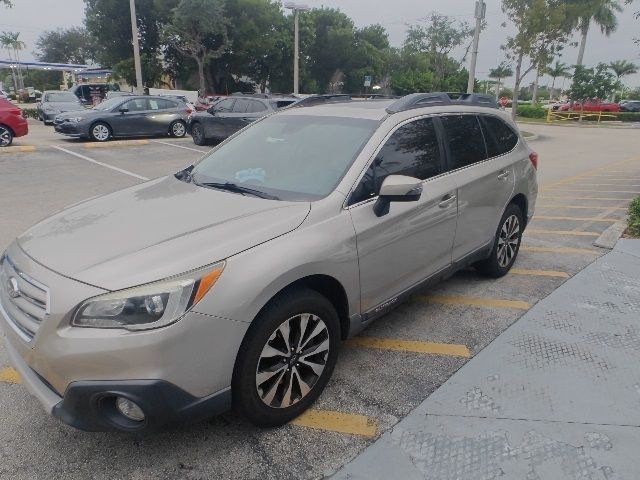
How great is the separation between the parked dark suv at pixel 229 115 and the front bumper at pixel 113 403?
12.3 meters

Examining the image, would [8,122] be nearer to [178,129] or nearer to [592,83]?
[178,129]

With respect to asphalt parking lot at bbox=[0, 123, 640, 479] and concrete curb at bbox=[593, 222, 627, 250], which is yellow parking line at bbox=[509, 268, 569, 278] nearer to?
asphalt parking lot at bbox=[0, 123, 640, 479]

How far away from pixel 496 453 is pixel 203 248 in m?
1.74

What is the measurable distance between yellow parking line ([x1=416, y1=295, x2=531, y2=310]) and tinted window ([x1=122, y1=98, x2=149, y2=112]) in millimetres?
14211

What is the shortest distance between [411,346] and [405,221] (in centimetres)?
94

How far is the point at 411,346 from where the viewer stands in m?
3.54

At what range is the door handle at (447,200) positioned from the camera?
141 inches

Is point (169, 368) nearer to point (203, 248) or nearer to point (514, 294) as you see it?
point (203, 248)

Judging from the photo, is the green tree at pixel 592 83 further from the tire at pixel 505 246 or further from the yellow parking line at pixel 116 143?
the tire at pixel 505 246

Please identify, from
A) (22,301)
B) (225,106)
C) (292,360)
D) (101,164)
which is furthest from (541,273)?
(225,106)

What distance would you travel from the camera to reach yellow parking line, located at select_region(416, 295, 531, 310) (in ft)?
13.8

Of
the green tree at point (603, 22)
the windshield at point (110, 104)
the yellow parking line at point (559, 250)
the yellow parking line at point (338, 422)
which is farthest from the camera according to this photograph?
the green tree at point (603, 22)

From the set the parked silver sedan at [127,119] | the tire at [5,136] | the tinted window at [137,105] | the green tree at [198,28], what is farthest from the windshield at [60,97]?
the green tree at [198,28]

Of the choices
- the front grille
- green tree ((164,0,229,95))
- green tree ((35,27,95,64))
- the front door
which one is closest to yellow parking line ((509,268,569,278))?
the front door
